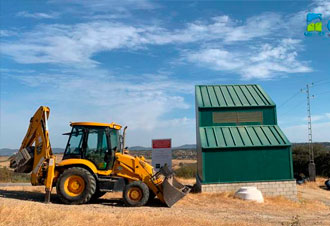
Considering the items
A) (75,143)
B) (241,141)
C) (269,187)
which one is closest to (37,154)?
(75,143)

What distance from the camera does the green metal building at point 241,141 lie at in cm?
1530

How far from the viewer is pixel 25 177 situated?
1131 inches

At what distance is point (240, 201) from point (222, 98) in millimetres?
6451

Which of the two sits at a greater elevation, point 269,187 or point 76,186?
point 76,186

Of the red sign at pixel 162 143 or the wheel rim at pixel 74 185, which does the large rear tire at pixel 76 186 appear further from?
the red sign at pixel 162 143

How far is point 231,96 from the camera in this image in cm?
1814

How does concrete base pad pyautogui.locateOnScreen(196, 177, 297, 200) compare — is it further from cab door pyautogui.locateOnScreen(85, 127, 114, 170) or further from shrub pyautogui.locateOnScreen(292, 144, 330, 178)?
shrub pyautogui.locateOnScreen(292, 144, 330, 178)

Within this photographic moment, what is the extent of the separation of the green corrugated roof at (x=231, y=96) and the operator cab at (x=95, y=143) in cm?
632

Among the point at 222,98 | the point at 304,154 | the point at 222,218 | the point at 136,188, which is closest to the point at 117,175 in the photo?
the point at 136,188

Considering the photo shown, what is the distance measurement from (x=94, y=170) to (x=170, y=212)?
3.22 meters

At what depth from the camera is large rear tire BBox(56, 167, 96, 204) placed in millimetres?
11398

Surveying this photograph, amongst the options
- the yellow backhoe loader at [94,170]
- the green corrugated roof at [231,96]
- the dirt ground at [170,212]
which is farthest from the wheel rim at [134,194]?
the green corrugated roof at [231,96]

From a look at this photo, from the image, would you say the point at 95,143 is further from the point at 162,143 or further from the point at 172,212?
the point at 162,143

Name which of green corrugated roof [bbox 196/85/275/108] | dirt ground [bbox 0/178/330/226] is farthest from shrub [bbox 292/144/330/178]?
dirt ground [bbox 0/178/330/226]
